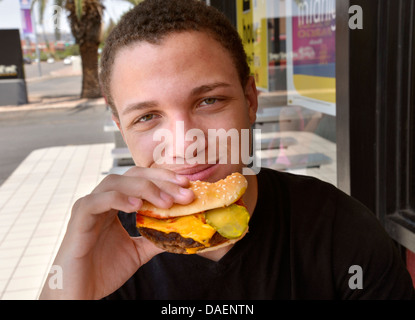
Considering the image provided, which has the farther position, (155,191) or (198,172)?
(198,172)

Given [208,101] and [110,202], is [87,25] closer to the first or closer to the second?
[208,101]

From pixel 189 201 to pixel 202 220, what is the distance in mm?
101

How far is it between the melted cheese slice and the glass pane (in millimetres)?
1992

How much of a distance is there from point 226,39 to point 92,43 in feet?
44.0

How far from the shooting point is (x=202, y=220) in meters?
1.13

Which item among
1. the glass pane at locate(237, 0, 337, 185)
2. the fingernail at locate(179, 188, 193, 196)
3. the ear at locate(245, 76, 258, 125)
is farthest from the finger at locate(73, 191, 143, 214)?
the glass pane at locate(237, 0, 337, 185)

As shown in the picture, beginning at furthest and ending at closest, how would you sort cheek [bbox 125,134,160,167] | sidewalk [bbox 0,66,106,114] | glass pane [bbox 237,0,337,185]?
sidewalk [bbox 0,66,106,114], glass pane [bbox 237,0,337,185], cheek [bbox 125,134,160,167]

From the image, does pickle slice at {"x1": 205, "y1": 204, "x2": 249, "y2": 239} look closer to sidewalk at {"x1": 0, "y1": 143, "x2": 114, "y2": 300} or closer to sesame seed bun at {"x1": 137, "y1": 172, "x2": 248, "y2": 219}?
sesame seed bun at {"x1": 137, "y1": 172, "x2": 248, "y2": 219}

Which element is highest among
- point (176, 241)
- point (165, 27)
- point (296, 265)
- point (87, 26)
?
point (87, 26)

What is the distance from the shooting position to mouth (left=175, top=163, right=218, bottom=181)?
4.01ft

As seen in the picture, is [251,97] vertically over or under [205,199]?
over

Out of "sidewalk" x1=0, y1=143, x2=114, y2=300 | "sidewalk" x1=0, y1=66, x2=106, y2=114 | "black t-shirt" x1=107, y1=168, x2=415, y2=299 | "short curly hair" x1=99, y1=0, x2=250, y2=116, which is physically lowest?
"sidewalk" x1=0, y1=143, x2=114, y2=300

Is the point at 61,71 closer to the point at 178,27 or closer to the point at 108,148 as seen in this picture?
the point at 108,148

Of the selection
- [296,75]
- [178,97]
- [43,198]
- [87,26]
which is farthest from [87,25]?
[178,97]
